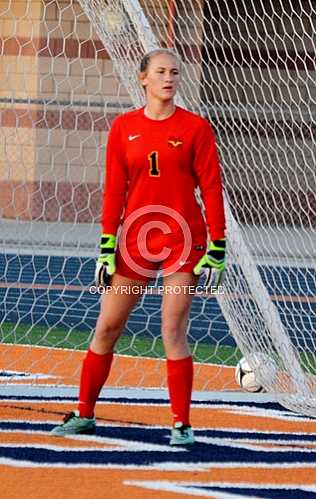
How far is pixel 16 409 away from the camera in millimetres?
7871

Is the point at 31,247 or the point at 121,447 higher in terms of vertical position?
the point at 31,247

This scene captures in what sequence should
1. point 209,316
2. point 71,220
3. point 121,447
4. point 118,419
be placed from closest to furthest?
point 121,447, point 118,419, point 209,316, point 71,220

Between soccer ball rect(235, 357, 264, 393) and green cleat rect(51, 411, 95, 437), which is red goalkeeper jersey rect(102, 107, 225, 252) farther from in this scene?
soccer ball rect(235, 357, 264, 393)

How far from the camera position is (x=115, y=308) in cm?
718

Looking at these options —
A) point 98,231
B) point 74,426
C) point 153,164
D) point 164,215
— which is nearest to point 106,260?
point 164,215

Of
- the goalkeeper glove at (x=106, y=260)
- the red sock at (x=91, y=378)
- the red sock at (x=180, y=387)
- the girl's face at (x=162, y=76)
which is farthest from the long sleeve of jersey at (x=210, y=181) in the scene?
the red sock at (x=91, y=378)

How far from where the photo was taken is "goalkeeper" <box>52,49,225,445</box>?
7031 mm

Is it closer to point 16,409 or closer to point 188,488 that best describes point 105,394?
point 16,409

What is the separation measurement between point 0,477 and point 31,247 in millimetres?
10713

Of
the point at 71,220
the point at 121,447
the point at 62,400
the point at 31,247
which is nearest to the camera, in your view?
the point at 121,447

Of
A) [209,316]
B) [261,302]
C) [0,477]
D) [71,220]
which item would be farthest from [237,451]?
[71,220]

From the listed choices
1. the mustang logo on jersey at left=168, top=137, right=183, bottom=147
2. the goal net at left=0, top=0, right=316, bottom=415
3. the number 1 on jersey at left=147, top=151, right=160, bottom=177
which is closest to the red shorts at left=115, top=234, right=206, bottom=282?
the number 1 on jersey at left=147, top=151, right=160, bottom=177

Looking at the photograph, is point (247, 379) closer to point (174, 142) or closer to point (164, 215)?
point (164, 215)

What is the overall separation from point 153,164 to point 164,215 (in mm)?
242
